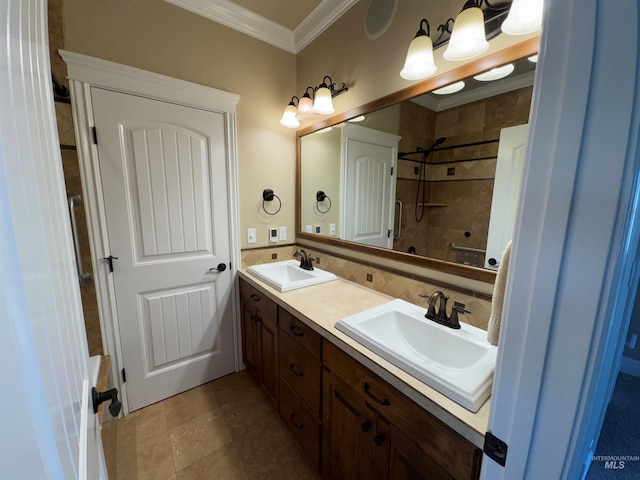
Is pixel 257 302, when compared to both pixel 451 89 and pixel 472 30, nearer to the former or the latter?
pixel 451 89

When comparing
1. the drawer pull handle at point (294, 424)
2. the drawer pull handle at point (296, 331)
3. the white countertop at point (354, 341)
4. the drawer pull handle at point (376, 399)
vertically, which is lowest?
the drawer pull handle at point (294, 424)

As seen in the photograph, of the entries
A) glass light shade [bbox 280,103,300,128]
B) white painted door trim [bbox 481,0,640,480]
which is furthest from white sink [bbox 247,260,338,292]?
white painted door trim [bbox 481,0,640,480]

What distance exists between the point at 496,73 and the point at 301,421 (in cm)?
192

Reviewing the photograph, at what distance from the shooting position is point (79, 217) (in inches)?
58.8

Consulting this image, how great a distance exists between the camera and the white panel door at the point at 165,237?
5.17ft

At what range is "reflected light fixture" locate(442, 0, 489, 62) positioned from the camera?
995 millimetres

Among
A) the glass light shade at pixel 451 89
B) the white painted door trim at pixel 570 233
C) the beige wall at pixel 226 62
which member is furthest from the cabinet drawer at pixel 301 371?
the glass light shade at pixel 451 89

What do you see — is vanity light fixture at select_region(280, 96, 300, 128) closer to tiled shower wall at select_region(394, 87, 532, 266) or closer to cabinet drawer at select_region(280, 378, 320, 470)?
tiled shower wall at select_region(394, 87, 532, 266)

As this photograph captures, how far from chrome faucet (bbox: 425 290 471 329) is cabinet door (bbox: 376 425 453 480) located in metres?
0.50

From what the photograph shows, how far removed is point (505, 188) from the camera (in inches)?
42.7

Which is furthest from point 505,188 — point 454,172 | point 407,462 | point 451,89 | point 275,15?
point 275,15

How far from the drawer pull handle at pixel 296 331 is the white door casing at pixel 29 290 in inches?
36.5

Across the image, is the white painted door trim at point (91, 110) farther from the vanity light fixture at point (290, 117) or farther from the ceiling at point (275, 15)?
the ceiling at point (275, 15)

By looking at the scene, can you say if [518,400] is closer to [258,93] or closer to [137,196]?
[137,196]
